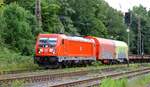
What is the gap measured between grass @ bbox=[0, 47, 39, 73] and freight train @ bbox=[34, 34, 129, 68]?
119cm

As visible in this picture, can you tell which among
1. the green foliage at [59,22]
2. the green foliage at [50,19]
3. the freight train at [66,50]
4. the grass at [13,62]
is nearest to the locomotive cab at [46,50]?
the freight train at [66,50]

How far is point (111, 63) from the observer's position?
5506 cm

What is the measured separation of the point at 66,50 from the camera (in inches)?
1521

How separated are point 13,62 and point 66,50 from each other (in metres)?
4.35

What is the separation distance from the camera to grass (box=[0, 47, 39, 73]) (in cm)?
3529

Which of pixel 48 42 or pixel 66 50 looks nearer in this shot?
pixel 48 42

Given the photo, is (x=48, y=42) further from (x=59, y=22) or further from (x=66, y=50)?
(x=59, y=22)

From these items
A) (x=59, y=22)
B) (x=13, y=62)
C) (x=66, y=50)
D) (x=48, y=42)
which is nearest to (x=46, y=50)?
(x=48, y=42)

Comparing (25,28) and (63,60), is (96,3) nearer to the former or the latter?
(25,28)

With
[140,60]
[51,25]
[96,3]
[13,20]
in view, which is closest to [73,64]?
[13,20]

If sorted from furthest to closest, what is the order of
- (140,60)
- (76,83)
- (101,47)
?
(140,60)
(101,47)
(76,83)

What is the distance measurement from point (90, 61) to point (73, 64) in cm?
470

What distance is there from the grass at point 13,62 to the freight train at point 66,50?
119cm

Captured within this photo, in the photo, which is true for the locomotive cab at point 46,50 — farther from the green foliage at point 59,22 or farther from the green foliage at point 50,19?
the green foliage at point 50,19
